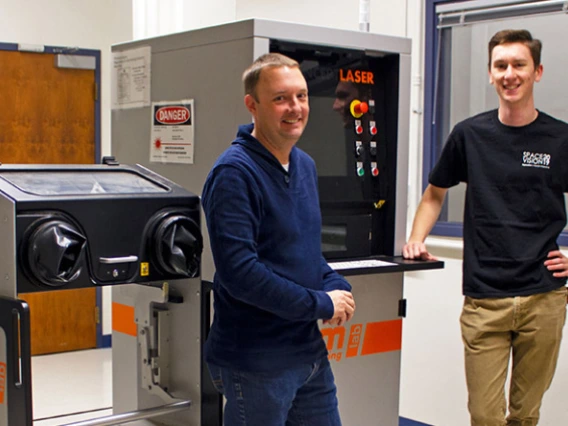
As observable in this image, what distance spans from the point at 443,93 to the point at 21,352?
8.01 ft

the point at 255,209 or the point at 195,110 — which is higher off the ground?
the point at 195,110

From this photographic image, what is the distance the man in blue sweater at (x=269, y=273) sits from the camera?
1749mm

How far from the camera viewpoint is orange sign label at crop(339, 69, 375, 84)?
8.26 feet

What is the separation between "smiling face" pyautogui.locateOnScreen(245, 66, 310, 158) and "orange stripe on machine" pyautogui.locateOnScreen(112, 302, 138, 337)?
1065mm

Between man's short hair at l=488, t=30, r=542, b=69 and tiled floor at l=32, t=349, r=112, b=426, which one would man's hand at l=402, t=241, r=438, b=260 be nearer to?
man's short hair at l=488, t=30, r=542, b=69

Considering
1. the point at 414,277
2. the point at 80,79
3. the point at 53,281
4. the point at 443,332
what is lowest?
the point at 443,332

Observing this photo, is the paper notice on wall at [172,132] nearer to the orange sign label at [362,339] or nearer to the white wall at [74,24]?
the orange sign label at [362,339]

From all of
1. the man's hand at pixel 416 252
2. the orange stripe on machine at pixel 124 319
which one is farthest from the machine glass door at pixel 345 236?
the orange stripe on machine at pixel 124 319

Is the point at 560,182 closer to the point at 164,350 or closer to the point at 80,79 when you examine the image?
the point at 164,350

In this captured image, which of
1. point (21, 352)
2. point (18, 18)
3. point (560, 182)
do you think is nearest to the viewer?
point (21, 352)

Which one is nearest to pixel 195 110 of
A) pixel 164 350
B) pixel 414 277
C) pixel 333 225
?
pixel 333 225

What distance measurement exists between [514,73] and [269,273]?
45.5 inches

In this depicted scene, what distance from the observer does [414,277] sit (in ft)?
11.6

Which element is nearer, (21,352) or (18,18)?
(21,352)
